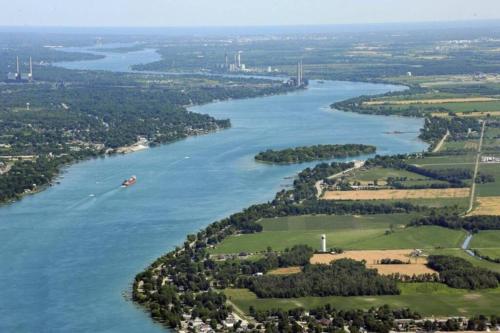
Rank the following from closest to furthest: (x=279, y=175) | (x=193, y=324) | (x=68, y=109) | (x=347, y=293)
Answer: (x=193, y=324) < (x=347, y=293) < (x=279, y=175) < (x=68, y=109)

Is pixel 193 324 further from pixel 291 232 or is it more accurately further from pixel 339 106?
pixel 339 106

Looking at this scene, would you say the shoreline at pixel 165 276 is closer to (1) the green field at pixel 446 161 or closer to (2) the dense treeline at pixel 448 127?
(1) the green field at pixel 446 161

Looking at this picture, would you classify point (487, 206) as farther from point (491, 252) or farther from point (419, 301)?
point (419, 301)

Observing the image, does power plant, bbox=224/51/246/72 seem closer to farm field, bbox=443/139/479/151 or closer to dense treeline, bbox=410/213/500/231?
farm field, bbox=443/139/479/151

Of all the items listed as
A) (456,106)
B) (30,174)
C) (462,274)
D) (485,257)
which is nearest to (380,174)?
(485,257)

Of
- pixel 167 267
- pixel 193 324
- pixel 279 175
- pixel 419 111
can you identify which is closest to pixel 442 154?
pixel 279 175

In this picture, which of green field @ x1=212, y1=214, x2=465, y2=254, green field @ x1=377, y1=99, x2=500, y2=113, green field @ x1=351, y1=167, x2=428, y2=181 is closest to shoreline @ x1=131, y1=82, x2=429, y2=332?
green field @ x1=212, y1=214, x2=465, y2=254

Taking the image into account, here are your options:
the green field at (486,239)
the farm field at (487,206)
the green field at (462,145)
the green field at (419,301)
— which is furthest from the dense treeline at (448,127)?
the green field at (419,301)
